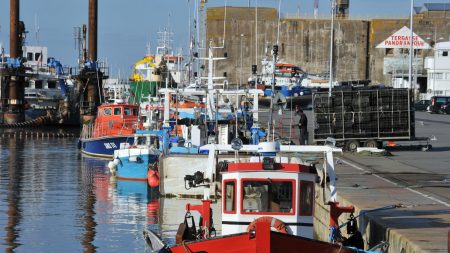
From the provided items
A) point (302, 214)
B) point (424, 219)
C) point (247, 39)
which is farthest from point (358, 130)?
point (247, 39)

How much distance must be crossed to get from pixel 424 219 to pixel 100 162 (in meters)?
30.2

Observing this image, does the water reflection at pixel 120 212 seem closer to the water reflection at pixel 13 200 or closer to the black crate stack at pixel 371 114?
the water reflection at pixel 13 200

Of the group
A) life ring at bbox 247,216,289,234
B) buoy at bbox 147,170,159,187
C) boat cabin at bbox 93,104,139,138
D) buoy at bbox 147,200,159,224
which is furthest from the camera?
boat cabin at bbox 93,104,139,138

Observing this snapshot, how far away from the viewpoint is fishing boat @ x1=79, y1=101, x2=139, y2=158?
48.6 metres

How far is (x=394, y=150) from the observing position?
3888 cm

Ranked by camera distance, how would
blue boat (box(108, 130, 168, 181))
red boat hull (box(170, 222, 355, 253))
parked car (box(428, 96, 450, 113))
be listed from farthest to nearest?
parked car (box(428, 96, 450, 113)) < blue boat (box(108, 130, 168, 181)) < red boat hull (box(170, 222, 355, 253))

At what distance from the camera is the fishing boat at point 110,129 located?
4856cm

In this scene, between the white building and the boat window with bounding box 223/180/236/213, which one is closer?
the boat window with bounding box 223/180/236/213

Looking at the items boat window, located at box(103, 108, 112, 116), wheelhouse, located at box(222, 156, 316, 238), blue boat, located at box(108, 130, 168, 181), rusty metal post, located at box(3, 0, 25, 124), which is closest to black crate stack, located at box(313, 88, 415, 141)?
blue boat, located at box(108, 130, 168, 181)

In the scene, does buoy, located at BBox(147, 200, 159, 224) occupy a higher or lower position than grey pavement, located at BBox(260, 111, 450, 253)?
lower

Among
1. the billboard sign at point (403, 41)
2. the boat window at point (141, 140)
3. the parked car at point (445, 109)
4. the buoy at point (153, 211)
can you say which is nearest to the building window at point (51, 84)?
the billboard sign at point (403, 41)

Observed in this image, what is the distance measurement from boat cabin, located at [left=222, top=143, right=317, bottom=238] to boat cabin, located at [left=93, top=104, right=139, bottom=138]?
3270 centimetres

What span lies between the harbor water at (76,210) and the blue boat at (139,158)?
1.19ft

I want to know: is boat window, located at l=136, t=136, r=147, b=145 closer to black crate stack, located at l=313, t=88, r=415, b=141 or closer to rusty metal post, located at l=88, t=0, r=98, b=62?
black crate stack, located at l=313, t=88, r=415, b=141
